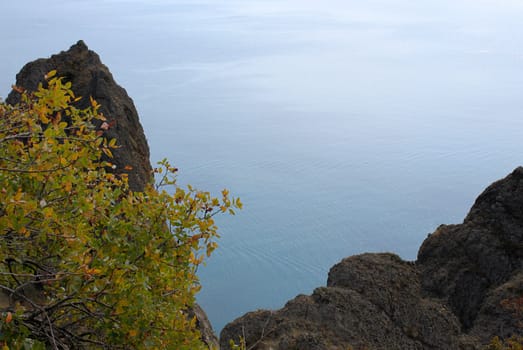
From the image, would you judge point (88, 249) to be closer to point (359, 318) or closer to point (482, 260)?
point (359, 318)

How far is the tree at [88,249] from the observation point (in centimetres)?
655

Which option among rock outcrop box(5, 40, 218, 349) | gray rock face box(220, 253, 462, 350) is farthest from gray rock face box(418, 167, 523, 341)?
rock outcrop box(5, 40, 218, 349)

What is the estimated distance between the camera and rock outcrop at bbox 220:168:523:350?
1129 cm

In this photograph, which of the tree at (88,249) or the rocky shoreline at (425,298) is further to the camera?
the rocky shoreline at (425,298)

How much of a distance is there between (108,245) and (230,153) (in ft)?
474

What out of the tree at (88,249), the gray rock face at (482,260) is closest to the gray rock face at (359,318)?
the gray rock face at (482,260)

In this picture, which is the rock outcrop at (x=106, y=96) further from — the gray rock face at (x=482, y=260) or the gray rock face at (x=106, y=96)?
the gray rock face at (x=482, y=260)

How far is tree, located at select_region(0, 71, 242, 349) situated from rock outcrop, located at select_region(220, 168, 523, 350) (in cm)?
370

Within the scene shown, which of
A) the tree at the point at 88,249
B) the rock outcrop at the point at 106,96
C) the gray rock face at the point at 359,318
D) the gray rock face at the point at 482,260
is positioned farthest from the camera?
Answer: the rock outcrop at the point at 106,96

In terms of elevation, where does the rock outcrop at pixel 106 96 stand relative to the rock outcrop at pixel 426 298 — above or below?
above

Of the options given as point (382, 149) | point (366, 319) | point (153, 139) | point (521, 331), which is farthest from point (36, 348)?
point (382, 149)

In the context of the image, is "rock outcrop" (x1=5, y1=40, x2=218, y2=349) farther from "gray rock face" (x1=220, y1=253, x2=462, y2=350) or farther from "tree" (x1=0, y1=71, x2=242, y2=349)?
"tree" (x1=0, y1=71, x2=242, y2=349)

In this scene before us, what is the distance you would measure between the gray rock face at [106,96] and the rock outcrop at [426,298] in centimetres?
920

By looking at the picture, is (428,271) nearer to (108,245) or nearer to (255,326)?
(255,326)
